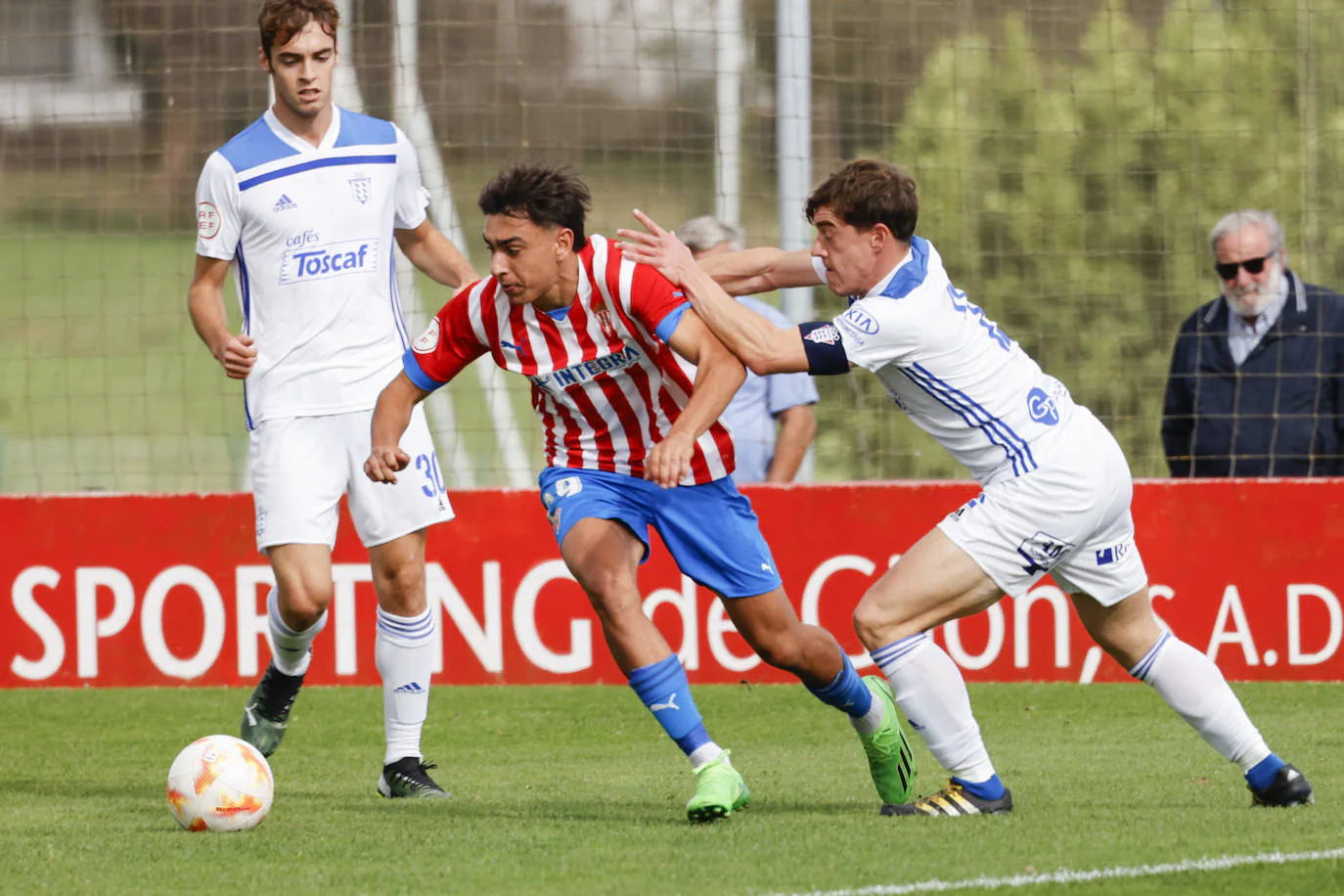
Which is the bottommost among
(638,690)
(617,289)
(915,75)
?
(638,690)

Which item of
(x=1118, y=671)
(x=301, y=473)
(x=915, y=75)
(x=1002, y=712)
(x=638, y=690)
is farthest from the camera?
(x=915, y=75)

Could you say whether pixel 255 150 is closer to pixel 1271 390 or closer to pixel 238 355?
pixel 238 355

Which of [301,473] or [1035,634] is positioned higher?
[301,473]

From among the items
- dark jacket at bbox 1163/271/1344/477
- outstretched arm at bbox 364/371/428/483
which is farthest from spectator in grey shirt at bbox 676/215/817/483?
outstretched arm at bbox 364/371/428/483

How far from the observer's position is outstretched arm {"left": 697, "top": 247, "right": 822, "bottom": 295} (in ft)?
19.9

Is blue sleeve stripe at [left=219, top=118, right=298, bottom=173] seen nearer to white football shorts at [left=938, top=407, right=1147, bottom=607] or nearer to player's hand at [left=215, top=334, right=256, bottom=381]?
player's hand at [left=215, top=334, right=256, bottom=381]

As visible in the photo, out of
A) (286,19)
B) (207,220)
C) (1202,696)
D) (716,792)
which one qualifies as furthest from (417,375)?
(1202,696)

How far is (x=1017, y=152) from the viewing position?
1135 cm

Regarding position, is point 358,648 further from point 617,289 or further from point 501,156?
point 617,289

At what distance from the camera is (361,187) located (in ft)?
21.5

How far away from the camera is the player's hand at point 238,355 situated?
6.15 m

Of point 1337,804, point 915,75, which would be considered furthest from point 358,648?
point 1337,804

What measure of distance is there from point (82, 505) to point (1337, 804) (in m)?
6.07

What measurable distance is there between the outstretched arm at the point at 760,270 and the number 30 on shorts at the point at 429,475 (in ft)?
3.73
